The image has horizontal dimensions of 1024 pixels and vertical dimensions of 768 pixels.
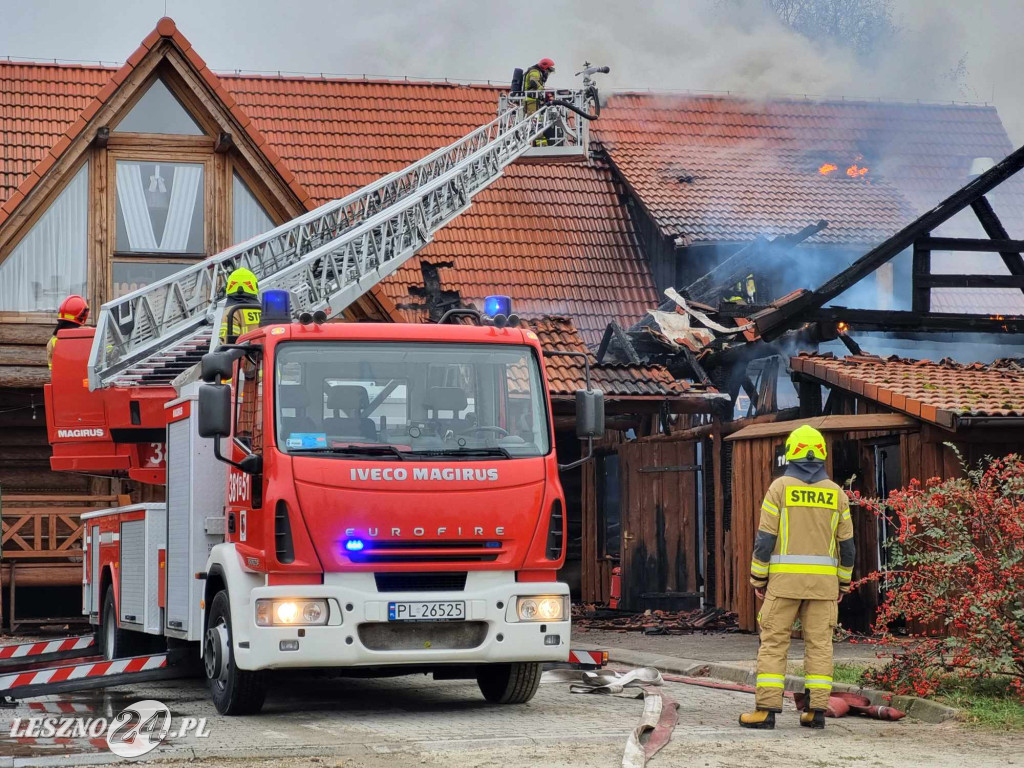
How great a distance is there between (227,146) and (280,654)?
1265 centimetres

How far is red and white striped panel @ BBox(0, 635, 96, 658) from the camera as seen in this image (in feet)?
39.4

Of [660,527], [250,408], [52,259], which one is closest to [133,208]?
[52,259]

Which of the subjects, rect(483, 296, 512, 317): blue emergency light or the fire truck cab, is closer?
the fire truck cab

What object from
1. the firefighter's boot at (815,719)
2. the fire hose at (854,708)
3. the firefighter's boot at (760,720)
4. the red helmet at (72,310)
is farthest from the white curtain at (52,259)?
the firefighter's boot at (815,719)

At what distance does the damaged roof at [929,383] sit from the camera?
13125mm

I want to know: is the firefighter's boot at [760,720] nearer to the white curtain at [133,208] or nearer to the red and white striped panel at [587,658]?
the red and white striped panel at [587,658]

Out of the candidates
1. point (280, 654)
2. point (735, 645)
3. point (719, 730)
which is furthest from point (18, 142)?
point (719, 730)

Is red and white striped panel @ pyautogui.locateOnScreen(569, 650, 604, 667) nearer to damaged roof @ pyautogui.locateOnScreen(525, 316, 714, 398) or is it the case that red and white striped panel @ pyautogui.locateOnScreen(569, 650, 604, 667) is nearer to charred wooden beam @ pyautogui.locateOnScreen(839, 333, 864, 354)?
damaged roof @ pyautogui.locateOnScreen(525, 316, 714, 398)

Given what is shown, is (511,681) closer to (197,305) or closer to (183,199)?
(197,305)

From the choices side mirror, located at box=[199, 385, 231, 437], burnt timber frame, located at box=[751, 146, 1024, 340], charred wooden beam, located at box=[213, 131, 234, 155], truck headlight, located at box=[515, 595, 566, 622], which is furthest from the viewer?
charred wooden beam, located at box=[213, 131, 234, 155]

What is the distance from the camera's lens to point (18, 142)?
22.0m

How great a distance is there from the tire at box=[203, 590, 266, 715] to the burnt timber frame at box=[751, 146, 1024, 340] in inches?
309

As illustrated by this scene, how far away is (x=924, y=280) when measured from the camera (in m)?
16.6

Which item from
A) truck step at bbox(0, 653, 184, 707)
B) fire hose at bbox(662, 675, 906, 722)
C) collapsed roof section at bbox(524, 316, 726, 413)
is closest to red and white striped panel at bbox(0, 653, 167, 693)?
truck step at bbox(0, 653, 184, 707)
